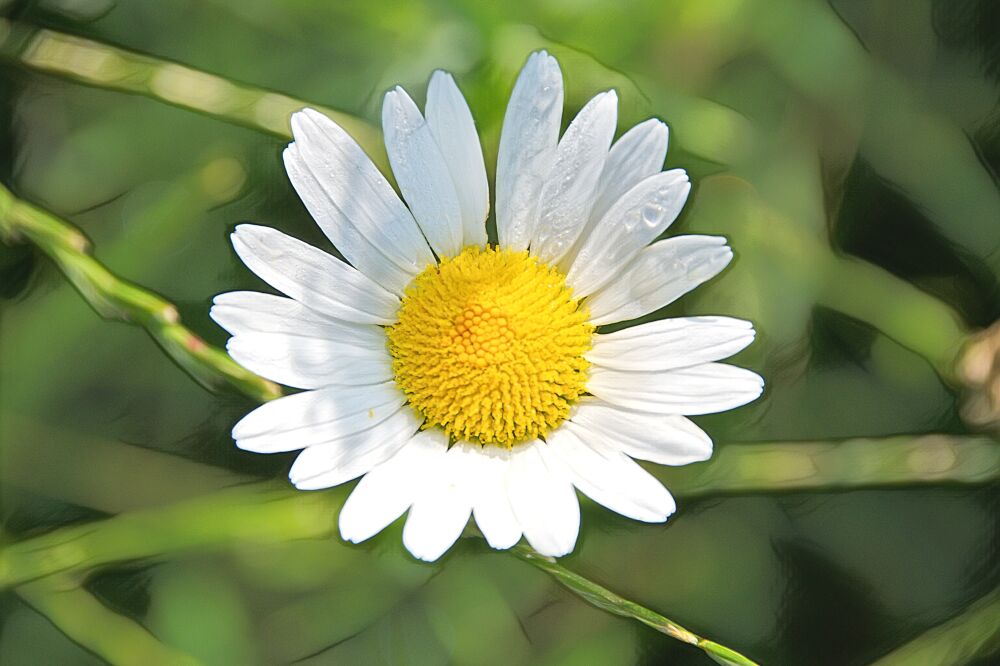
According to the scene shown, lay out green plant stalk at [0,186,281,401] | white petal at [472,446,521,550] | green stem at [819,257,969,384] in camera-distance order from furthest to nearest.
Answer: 1. green stem at [819,257,969,384]
2. green plant stalk at [0,186,281,401]
3. white petal at [472,446,521,550]

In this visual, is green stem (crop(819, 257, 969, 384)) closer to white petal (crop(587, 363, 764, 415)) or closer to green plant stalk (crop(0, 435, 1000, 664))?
green plant stalk (crop(0, 435, 1000, 664))

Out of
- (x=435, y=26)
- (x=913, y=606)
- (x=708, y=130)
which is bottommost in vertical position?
(x=913, y=606)

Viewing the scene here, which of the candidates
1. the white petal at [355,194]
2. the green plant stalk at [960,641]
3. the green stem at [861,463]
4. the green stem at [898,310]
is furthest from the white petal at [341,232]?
the green plant stalk at [960,641]

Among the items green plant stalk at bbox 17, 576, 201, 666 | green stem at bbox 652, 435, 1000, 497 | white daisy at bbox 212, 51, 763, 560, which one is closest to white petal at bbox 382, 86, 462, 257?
white daisy at bbox 212, 51, 763, 560

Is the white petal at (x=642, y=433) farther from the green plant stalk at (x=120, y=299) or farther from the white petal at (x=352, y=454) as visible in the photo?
the green plant stalk at (x=120, y=299)

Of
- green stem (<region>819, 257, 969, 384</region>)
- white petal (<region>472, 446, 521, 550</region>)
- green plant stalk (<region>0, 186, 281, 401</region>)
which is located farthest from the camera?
green stem (<region>819, 257, 969, 384</region>)

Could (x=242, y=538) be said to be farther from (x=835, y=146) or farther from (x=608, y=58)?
(x=835, y=146)

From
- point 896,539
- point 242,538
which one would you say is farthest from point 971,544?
point 242,538
